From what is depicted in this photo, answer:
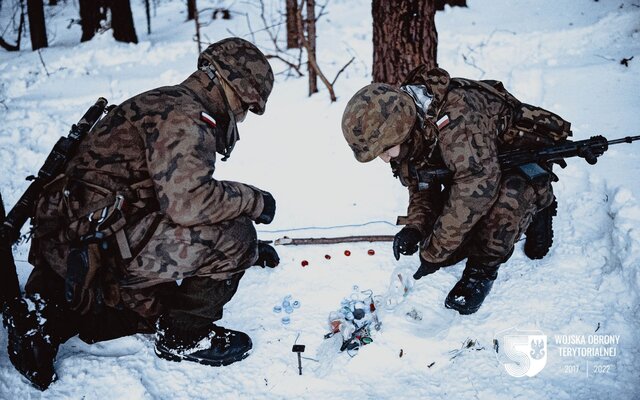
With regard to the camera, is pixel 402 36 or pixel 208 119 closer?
pixel 208 119

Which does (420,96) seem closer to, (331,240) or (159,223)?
(331,240)

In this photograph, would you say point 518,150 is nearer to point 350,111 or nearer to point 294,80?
point 350,111

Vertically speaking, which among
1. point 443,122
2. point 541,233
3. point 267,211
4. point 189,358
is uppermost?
point 443,122

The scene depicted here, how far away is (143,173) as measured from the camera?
223cm

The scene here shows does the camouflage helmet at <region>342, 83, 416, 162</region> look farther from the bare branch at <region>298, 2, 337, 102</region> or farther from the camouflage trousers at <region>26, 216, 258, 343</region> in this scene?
Answer: the bare branch at <region>298, 2, 337, 102</region>

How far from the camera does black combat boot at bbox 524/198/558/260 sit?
2.99 m

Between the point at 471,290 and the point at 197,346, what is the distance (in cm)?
166

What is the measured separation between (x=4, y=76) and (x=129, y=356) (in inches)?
327

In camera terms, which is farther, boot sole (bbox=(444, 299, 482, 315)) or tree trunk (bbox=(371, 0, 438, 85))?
tree trunk (bbox=(371, 0, 438, 85))

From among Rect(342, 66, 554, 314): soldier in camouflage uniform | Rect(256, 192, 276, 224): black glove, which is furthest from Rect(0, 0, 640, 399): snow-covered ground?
Rect(256, 192, 276, 224): black glove

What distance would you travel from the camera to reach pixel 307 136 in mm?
5027

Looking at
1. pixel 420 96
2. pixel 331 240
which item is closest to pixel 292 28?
pixel 331 240

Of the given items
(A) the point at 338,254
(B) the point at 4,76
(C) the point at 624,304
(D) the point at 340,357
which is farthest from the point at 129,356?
(B) the point at 4,76

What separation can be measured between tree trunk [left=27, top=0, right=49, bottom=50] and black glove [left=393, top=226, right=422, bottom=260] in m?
12.2
